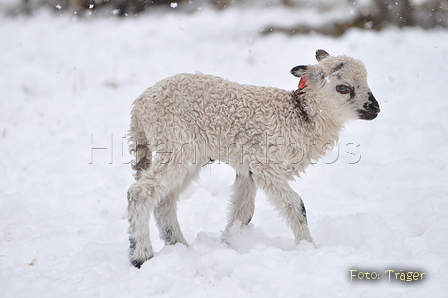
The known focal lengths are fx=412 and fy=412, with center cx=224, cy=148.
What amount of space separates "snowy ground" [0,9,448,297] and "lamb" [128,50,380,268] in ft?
1.65

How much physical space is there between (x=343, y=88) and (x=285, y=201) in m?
1.40

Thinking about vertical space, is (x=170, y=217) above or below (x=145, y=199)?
below

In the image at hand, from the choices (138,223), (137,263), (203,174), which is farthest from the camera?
(203,174)

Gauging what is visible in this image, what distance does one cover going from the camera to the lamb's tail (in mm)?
4562

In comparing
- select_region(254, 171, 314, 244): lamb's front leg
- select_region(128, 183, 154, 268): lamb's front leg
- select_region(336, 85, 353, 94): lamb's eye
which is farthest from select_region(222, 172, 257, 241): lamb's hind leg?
select_region(336, 85, 353, 94): lamb's eye

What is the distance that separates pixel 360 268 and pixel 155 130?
2.37m

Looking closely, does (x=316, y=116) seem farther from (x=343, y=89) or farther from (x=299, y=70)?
(x=299, y=70)

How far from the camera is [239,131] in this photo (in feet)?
14.3

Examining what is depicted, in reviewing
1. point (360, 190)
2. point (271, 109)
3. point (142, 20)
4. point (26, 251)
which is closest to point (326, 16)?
point (142, 20)

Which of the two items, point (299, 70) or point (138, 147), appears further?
point (138, 147)

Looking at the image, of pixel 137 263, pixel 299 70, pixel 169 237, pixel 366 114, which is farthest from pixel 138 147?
pixel 366 114

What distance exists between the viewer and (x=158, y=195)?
4.23m

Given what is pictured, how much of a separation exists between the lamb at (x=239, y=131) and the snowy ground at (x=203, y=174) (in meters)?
0.50

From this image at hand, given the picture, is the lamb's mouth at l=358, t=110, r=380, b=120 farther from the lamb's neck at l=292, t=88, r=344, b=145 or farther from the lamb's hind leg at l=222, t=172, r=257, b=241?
the lamb's hind leg at l=222, t=172, r=257, b=241
